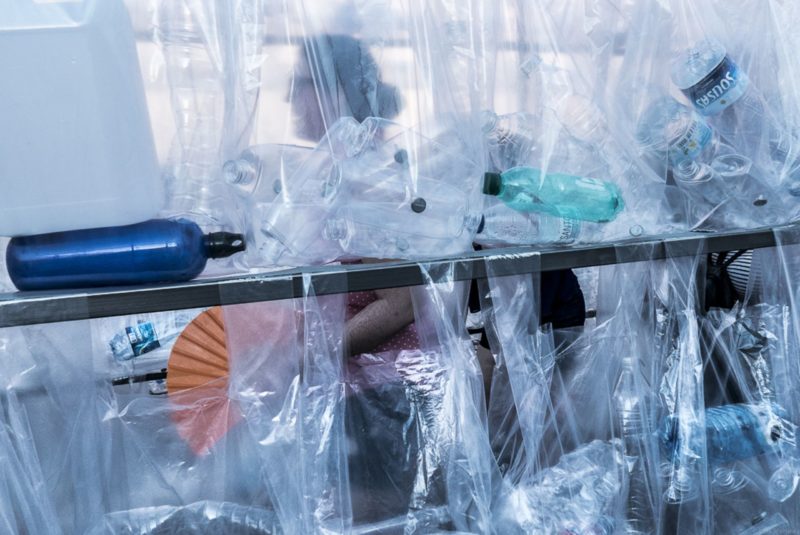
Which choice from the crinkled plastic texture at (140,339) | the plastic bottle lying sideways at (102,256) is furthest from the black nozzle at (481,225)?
the crinkled plastic texture at (140,339)

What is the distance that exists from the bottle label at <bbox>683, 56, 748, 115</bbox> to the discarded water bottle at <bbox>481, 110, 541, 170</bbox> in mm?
292

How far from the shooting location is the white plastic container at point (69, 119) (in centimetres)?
70

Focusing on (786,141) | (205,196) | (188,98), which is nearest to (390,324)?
(205,196)

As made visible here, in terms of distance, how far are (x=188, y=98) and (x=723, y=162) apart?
3.05ft

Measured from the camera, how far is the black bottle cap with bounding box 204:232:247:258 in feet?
2.65

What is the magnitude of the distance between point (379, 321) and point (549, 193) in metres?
0.38

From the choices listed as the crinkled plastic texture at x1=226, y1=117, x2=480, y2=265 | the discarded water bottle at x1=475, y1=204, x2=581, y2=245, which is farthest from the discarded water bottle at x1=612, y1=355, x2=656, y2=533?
the crinkled plastic texture at x1=226, y1=117, x2=480, y2=265

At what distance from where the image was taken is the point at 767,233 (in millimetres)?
1054

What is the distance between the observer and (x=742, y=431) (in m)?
1.07

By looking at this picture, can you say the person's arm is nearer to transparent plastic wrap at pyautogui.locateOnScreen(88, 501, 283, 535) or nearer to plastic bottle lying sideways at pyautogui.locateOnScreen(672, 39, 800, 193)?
transparent plastic wrap at pyautogui.locateOnScreen(88, 501, 283, 535)

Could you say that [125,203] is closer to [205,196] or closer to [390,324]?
[205,196]

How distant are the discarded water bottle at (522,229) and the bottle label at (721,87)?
0.34 m

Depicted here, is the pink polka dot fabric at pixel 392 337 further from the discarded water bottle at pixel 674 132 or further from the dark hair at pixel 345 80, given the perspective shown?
the discarded water bottle at pixel 674 132

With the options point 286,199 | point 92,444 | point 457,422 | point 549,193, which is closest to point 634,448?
point 457,422
